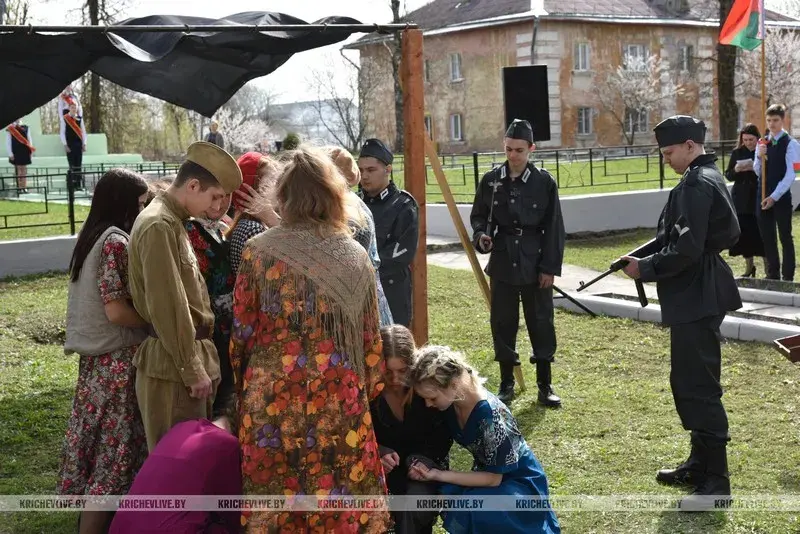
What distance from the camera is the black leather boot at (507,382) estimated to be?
694 cm

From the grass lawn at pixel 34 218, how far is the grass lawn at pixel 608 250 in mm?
6550

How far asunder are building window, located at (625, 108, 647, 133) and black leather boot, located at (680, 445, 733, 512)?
41.1m

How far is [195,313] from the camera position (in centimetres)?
404

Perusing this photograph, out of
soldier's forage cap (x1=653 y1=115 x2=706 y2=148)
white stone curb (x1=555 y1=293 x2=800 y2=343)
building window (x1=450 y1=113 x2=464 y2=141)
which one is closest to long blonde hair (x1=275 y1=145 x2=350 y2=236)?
soldier's forage cap (x1=653 y1=115 x2=706 y2=148)

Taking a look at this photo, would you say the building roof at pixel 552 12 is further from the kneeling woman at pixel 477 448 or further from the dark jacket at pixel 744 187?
the kneeling woman at pixel 477 448

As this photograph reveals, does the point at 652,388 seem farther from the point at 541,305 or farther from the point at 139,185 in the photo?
the point at 139,185

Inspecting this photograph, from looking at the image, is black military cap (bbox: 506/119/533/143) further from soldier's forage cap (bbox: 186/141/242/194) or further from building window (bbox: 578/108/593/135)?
building window (bbox: 578/108/593/135)

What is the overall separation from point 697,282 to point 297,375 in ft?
7.47

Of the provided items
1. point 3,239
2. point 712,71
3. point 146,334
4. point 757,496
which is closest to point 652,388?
point 757,496

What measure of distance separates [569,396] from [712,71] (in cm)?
4429

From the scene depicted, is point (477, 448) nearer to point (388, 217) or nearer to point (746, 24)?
point (388, 217)

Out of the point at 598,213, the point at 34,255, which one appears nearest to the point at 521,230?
the point at 34,255

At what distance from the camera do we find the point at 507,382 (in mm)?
6973

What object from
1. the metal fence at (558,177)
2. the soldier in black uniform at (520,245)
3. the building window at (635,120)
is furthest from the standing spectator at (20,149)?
the building window at (635,120)
